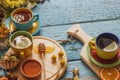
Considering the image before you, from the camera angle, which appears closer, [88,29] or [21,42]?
[21,42]

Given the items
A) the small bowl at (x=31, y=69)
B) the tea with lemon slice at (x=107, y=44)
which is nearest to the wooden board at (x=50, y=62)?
the small bowl at (x=31, y=69)

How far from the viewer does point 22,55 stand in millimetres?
1094

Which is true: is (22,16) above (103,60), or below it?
above

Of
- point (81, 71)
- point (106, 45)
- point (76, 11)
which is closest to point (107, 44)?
point (106, 45)

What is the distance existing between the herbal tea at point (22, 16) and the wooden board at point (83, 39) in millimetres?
149

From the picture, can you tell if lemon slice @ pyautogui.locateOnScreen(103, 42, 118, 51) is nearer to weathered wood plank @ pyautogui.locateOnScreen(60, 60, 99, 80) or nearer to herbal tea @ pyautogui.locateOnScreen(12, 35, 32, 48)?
weathered wood plank @ pyautogui.locateOnScreen(60, 60, 99, 80)

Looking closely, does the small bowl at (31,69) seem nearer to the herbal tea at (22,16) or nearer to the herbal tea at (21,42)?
the herbal tea at (21,42)

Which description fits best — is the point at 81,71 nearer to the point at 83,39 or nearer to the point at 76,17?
the point at 83,39

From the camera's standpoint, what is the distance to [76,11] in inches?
49.1

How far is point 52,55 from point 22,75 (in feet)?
0.40

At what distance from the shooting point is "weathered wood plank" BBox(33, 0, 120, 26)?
1.23 m

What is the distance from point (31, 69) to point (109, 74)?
0.24m

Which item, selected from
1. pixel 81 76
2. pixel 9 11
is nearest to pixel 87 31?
pixel 81 76

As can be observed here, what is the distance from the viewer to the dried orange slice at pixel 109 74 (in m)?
1.06
